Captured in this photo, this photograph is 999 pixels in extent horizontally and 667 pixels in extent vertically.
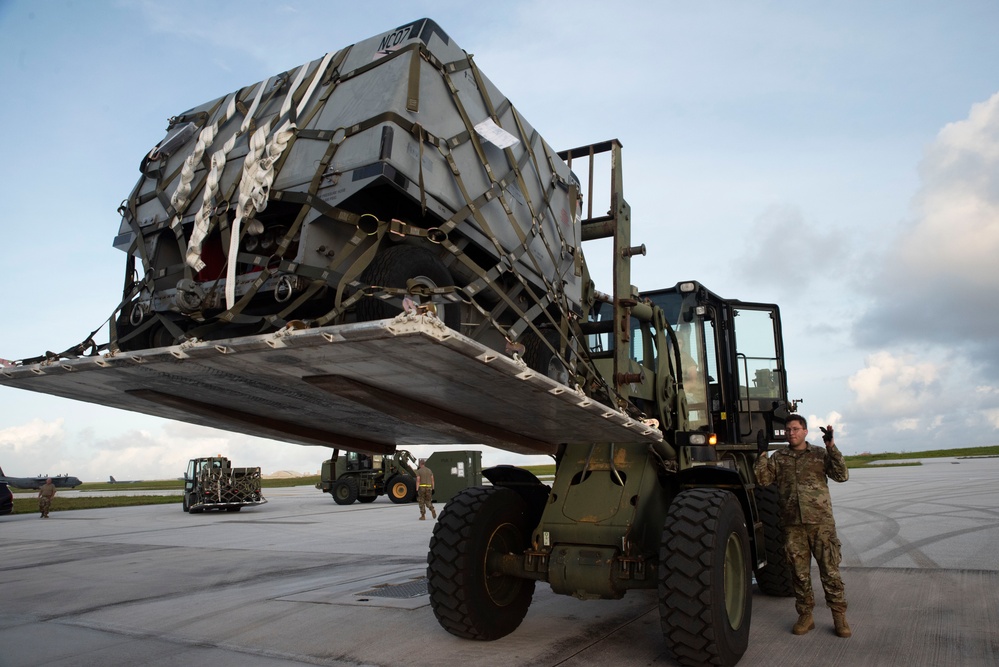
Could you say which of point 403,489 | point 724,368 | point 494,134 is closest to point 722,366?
point 724,368

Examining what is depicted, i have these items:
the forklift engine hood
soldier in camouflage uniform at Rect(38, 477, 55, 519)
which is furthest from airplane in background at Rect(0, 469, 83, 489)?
the forklift engine hood

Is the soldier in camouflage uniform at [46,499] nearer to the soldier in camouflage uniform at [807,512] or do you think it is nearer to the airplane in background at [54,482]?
the soldier in camouflage uniform at [807,512]

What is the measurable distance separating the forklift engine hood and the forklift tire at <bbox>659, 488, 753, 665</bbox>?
1.97ft

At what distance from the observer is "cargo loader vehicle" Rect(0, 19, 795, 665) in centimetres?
370

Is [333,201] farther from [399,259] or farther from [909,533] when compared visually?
[909,533]

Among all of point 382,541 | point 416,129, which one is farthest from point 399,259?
point 382,541

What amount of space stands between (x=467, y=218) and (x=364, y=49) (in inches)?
50.4

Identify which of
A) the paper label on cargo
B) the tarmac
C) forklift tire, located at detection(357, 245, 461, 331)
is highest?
the paper label on cargo

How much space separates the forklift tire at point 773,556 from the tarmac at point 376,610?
133 millimetres

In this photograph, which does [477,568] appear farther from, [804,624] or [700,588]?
[804,624]

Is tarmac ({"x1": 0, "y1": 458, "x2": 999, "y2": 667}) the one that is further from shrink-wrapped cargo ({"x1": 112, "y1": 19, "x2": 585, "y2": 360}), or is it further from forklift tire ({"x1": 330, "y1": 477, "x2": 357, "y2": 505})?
forklift tire ({"x1": 330, "y1": 477, "x2": 357, "y2": 505})

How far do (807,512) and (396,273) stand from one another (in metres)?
3.54

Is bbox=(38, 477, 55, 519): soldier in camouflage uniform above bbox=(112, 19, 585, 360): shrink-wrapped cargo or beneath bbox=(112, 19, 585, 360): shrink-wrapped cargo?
beneath

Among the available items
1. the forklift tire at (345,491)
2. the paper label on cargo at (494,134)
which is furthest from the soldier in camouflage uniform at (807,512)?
the forklift tire at (345,491)
